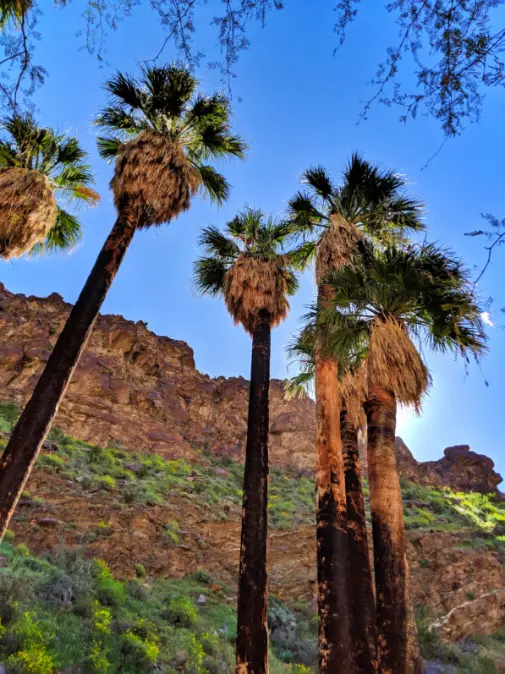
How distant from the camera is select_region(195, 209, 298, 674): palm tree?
24.7 ft

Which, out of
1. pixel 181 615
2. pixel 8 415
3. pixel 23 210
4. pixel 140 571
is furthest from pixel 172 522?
pixel 23 210

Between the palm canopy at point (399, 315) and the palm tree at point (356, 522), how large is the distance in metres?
0.72

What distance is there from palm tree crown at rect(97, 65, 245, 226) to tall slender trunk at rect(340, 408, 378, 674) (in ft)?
21.5

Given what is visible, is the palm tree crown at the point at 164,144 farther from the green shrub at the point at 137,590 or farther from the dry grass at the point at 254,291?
the green shrub at the point at 137,590

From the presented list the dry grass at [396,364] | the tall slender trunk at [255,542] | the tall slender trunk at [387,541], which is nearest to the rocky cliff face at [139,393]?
the tall slender trunk at [255,542]

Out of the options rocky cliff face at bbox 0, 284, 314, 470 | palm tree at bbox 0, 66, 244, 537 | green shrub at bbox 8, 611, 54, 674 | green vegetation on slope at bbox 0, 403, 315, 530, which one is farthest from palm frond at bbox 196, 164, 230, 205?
rocky cliff face at bbox 0, 284, 314, 470

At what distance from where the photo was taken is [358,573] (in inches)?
326

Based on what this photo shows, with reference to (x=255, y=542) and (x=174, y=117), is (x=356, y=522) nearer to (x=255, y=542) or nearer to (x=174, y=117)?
(x=255, y=542)

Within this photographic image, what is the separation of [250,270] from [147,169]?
3.74 metres

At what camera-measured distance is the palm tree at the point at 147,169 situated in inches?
309

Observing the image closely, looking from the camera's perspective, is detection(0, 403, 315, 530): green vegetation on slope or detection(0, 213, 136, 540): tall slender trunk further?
detection(0, 403, 315, 530): green vegetation on slope

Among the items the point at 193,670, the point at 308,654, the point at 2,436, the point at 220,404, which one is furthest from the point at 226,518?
the point at 220,404

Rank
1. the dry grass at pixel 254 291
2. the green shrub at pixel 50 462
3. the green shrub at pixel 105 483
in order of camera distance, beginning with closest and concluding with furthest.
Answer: the dry grass at pixel 254 291 → the green shrub at pixel 50 462 → the green shrub at pixel 105 483

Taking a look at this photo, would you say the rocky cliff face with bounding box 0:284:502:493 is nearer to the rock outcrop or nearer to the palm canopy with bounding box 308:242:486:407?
the rock outcrop
